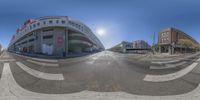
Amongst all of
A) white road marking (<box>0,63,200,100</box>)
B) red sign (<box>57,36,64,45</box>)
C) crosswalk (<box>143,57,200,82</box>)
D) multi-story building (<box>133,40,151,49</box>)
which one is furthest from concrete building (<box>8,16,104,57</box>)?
crosswalk (<box>143,57,200,82</box>)

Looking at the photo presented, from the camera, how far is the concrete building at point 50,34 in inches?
204

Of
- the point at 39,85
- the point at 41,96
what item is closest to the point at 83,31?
the point at 39,85

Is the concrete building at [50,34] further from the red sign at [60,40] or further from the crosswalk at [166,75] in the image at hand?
the crosswalk at [166,75]

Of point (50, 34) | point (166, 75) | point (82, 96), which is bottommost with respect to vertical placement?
point (82, 96)

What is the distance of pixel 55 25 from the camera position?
17.2 ft

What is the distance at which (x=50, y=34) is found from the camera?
5473 millimetres

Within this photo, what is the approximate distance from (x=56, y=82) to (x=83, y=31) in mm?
2544

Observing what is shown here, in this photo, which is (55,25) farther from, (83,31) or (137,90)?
(137,90)

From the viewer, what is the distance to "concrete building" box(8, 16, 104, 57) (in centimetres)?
517

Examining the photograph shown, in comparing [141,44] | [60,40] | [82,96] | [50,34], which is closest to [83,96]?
[82,96]

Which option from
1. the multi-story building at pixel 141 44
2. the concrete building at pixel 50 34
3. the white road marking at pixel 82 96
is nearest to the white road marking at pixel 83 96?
the white road marking at pixel 82 96

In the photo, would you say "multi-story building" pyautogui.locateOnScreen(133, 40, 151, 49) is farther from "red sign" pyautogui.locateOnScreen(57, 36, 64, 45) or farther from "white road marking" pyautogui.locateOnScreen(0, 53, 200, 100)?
"red sign" pyautogui.locateOnScreen(57, 36, 64, 45)

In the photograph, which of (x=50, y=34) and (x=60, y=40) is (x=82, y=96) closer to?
(x=60, y=40)

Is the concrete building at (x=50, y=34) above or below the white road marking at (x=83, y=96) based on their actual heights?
above
